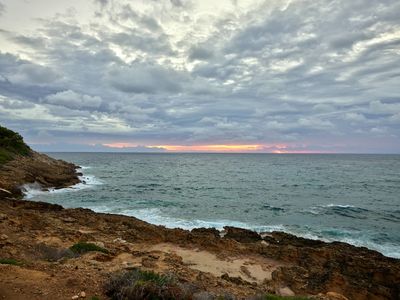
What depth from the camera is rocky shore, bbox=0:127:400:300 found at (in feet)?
28.9

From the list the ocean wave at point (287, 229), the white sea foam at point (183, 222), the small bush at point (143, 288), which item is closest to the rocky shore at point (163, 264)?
the small bush at point (143, 288)

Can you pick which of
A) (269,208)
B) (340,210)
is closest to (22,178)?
(269,208)

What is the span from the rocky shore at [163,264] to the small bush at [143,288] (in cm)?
2

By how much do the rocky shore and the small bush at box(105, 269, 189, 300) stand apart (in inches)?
0.9

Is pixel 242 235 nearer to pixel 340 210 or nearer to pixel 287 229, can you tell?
pixel 287 229

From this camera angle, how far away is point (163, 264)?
1464cm

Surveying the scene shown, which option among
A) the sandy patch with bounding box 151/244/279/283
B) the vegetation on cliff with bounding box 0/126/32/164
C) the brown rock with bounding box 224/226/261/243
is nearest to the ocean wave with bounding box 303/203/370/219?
the brown rock with bounding box 224/226/261/243

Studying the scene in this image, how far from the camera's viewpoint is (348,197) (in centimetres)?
4509

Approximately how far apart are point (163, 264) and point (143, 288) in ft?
22.2

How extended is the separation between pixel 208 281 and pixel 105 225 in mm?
11765

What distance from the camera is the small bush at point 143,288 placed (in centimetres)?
808

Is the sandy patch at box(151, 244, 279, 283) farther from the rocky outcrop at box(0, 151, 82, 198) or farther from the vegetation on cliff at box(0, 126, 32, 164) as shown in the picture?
the vegetation on cliff at box(0, 126, 32, 164)

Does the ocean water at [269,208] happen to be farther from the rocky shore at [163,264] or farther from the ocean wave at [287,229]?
the rocky shore at [163,264]

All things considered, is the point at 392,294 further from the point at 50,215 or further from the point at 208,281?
the point at 50,215
